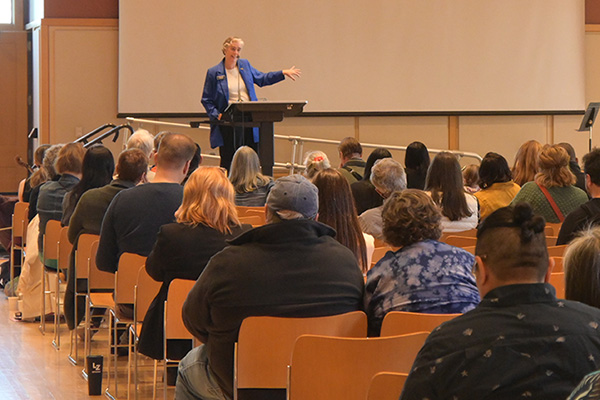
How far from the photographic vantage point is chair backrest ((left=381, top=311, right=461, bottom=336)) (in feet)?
9.04

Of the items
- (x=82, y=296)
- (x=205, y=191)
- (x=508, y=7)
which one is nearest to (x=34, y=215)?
(x=82, y=296)

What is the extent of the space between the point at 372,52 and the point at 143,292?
8.69 m

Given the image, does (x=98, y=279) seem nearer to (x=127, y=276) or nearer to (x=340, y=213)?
(x=127, y=276)

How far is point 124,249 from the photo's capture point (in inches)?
187

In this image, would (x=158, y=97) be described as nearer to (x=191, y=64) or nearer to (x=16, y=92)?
(x=191, y=64)

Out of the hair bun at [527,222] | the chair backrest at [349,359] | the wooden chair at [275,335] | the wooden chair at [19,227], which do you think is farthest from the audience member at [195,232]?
the wooden chair at [19,227]

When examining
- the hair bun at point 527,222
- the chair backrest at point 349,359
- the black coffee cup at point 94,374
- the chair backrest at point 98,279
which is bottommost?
the black coffee cup at point 94,374

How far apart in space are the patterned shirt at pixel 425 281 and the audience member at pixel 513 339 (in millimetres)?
1085

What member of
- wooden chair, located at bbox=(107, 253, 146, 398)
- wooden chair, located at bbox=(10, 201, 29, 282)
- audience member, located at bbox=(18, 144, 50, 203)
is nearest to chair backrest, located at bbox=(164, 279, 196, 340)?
wooden chair, located at bbox=(107, 253, 146, 398)

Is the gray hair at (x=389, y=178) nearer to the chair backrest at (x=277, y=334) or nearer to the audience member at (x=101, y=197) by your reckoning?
the audience member at (x=101, y=197)

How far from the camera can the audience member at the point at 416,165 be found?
7.37m

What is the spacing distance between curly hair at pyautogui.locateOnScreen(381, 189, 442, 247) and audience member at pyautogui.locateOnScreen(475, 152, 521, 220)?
3.13 meters

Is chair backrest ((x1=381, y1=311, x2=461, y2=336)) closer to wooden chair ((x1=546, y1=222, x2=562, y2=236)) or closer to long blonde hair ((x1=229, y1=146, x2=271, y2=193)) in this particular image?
wooden chair ((x1=546, y1=222, x2=562, y2=236))

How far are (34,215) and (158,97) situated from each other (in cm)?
486
